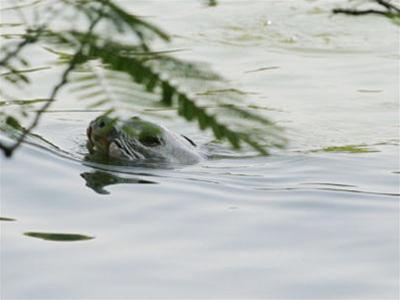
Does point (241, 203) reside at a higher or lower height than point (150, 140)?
lower

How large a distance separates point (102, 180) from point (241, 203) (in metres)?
0.88

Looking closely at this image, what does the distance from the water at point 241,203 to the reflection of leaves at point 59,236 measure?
1cm

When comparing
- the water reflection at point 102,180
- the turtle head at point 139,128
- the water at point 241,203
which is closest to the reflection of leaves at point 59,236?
the water at point 241,203

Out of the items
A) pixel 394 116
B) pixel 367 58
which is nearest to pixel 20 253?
pixel 394 116

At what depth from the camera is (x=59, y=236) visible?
20.0ft

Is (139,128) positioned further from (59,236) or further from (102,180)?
(102,180)

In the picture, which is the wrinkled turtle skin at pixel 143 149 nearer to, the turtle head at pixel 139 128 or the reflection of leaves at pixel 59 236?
the reflection of leaves at pixel 59 236

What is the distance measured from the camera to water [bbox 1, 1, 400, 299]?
5449mm

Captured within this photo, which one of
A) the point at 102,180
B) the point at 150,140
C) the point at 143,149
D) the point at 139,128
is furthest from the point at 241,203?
the point at 139,128

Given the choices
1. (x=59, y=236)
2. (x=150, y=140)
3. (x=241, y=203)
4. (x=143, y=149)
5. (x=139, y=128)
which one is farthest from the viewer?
(x=143, y=149)

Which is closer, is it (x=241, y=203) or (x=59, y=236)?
(x=59, y=236)

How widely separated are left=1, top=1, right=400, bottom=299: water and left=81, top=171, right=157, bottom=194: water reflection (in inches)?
0.5

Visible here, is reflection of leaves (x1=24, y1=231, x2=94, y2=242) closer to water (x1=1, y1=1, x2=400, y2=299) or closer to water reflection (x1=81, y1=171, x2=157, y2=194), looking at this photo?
water (x1=1, y1=1, x2=400, y2=299)

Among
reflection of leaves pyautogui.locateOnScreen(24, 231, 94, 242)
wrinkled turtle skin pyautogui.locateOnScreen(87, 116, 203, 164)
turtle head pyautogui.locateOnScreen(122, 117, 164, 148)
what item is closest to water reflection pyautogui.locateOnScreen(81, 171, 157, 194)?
wrinkled turtle skin pyautogui.locateOnScreen(87, 116, 203, 164)
